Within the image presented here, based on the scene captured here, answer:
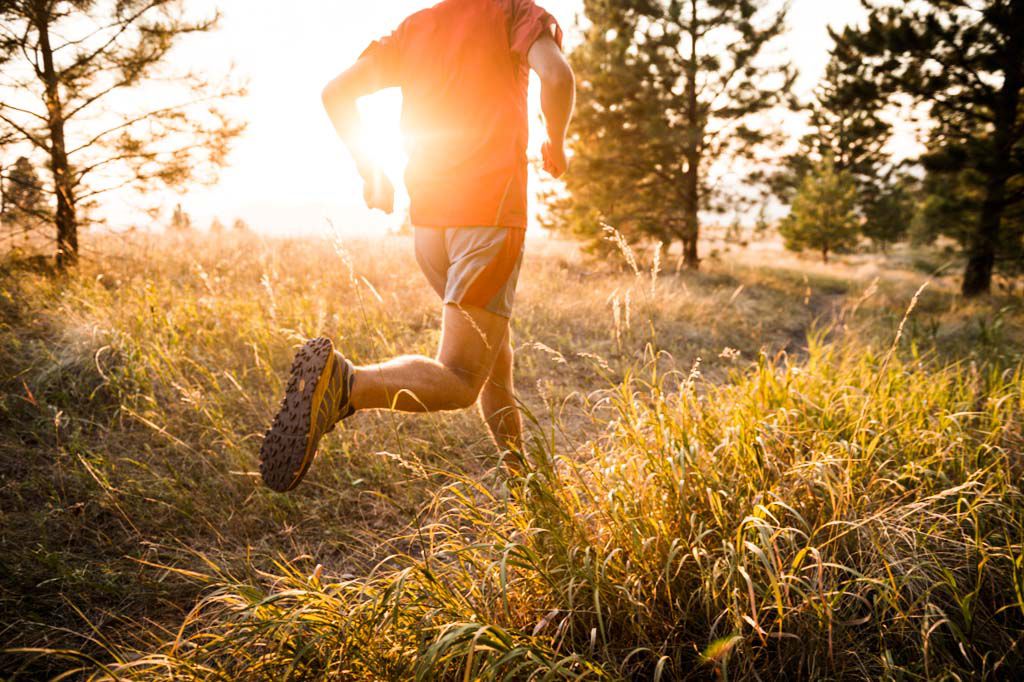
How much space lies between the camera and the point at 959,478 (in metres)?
1.82

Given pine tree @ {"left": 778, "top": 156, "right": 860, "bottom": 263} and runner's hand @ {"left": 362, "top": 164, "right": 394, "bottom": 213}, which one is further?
pine tree @ {"left": 778, "top": 156, "right": 860, "bottom": 263}

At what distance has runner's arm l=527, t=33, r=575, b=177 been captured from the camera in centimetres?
166

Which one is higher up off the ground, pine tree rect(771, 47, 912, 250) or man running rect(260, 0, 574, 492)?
pine tree rect(771, 47, 912, 250)

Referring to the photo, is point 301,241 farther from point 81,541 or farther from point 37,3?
point 81,541

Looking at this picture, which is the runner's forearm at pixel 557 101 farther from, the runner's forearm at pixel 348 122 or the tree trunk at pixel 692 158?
the tree trunk at pixel 692 158

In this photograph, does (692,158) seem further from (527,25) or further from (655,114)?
(527,25)

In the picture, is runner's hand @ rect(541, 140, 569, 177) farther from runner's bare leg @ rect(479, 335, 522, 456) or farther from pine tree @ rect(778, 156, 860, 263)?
pine tree @ rect(778, 156, 860, 263)

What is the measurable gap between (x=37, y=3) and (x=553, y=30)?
6000 millimetres

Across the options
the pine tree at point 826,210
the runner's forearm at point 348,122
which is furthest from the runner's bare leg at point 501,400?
the pine tree at point 826,210

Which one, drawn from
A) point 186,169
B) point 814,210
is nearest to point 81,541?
point 186,169

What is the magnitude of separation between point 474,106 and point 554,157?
0.35 meters

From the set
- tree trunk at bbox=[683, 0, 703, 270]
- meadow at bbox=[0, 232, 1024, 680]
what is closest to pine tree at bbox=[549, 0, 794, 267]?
tree trunk at bbox=[683, 0, 703, 270]

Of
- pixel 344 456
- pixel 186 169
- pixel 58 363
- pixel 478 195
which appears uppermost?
pixel 186 169

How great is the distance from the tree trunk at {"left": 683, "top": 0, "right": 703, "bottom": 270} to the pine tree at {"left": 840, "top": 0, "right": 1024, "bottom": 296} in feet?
9.77
